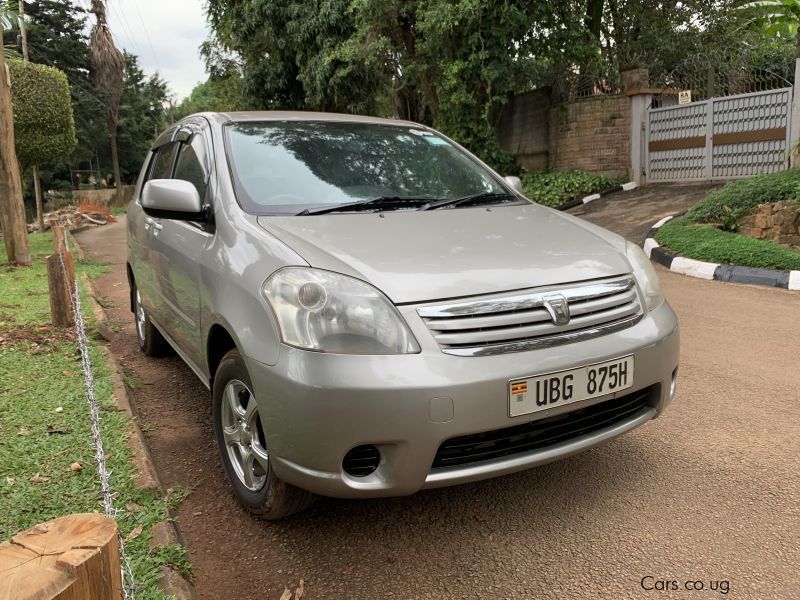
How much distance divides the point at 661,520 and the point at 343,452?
1.26 meters

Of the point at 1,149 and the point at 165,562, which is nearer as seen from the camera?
the point at 165,562

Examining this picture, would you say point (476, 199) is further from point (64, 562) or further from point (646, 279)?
point (64, 562)

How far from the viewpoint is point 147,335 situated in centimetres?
464

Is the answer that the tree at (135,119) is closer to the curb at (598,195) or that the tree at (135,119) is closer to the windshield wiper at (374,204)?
the curb at (598,195)

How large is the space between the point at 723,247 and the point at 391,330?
20.5 ft

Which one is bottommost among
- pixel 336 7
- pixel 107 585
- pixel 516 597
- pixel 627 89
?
pixel 516 597

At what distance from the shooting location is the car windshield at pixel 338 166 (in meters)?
2.92

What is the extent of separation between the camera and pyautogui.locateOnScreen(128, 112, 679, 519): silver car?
2.02 meters

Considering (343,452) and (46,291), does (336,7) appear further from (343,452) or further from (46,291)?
(343,452)

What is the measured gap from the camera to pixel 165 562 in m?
2.12

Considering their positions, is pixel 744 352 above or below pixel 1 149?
below

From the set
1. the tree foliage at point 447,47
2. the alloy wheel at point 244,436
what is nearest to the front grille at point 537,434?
the alloy wheel at point 244,436

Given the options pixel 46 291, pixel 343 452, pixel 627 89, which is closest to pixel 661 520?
pixel 343 452

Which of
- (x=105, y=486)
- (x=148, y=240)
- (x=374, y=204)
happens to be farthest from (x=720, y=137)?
(x=105, y=486)
